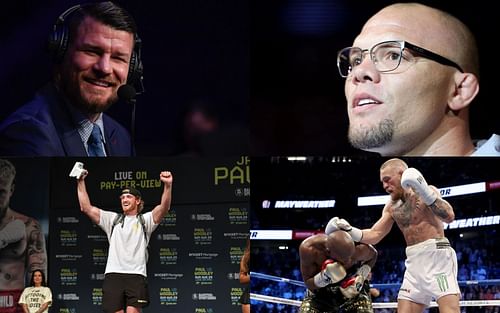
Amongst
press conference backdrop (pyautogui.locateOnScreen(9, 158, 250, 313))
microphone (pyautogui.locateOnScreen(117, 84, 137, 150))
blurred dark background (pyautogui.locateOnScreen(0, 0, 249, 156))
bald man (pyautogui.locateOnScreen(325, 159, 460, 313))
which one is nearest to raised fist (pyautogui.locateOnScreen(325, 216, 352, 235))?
bald man (pyautogui.locateOnScreen(325, 159, 460, 313))

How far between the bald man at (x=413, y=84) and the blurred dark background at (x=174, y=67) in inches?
44.2

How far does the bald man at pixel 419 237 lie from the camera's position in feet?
26.5

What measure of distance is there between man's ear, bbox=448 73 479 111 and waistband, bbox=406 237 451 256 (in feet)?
4.50

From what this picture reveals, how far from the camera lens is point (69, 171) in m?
8.92

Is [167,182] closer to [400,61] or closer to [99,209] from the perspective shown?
[99,209]

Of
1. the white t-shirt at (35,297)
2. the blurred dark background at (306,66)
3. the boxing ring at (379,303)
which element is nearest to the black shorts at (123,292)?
the white t-shirt at (35,297)

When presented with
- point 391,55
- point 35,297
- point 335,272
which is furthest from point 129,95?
point 335,272

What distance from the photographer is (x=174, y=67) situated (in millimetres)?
8992

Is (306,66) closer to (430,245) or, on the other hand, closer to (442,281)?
(430,245)

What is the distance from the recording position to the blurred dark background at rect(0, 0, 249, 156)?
351 inches

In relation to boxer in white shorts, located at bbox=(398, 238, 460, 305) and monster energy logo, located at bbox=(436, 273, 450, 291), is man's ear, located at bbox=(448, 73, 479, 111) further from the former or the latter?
monster energy logo, located at bbox=(436, 273, 450, 291)

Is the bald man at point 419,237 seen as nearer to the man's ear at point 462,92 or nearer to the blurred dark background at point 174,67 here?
the man's ear at point 462,92

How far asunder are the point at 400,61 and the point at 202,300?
10.0 ft

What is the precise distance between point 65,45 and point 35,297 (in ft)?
8.26
